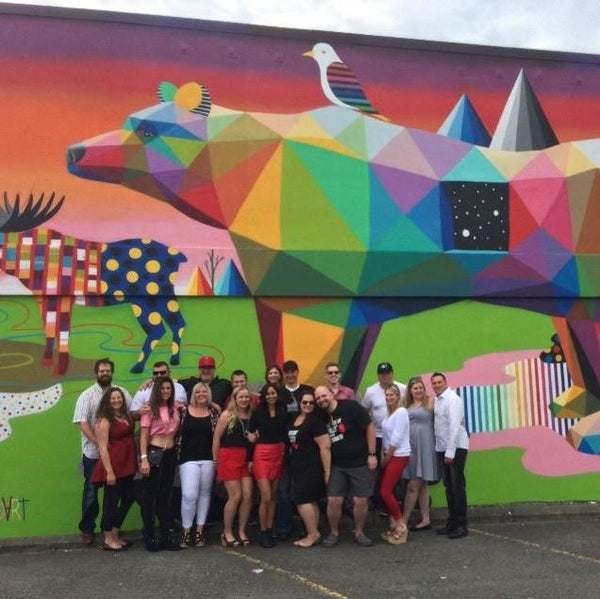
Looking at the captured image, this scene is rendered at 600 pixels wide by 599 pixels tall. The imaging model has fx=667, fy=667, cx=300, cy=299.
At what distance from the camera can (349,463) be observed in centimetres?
704

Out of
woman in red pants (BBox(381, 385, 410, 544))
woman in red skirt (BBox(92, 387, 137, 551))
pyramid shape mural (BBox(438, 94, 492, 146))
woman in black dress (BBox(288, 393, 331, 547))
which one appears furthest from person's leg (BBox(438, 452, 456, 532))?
pyramid shape mural (BBox(438, 94, 492, 146))

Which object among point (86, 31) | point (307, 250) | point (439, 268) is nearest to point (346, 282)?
point (307, 250)

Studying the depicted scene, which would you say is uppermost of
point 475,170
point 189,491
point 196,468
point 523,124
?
point 523,124

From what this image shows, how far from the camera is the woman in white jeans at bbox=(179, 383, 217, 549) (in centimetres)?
700

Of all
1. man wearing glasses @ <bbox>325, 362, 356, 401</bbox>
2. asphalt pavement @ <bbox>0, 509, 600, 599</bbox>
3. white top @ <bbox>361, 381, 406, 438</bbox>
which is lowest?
asphalt pavement @ <bbox>0, 509, 600, 599</bbox>

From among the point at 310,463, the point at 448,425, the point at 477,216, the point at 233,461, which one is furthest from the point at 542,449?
the point at 233,461

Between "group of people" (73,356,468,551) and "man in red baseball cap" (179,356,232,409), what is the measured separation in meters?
0.33

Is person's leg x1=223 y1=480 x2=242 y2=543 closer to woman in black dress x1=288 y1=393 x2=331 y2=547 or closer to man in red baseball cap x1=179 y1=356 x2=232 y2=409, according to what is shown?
woman in black dress x1=288 y1=393 x2=331 y2=547

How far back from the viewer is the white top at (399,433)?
7.19m

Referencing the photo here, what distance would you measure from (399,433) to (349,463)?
64 cm

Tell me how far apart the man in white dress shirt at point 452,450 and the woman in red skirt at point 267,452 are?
182 cm

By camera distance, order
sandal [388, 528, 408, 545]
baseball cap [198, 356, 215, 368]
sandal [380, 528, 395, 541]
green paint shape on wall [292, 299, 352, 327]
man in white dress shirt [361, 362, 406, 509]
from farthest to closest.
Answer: green paint shape on wall [292, 299, 352, 327]
man in white dress shirt [361, 362, 406, 509]
baseball cap [198, 356, 215, 368]
sandal [380, 528, 395, 541]
sandal [388, 528, 408, 545]

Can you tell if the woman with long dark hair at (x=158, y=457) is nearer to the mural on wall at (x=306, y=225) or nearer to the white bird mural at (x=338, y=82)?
the mural on wall at (x=306, y=225)

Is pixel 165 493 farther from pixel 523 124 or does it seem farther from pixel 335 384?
pixel 523 124
